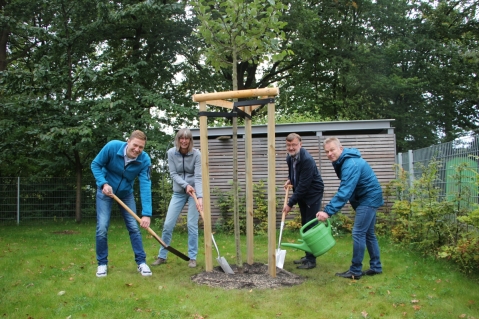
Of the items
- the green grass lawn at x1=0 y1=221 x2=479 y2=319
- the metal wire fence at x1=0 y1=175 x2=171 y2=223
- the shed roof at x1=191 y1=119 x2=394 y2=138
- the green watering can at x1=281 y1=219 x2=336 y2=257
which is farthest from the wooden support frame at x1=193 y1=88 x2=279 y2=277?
the metal wire fence at x1=0 y1=175 x2=171 y2=223

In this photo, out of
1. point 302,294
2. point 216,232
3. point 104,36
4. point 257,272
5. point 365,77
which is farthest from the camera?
point 365,77

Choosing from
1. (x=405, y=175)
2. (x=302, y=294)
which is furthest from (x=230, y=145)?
(x=302, y=294)

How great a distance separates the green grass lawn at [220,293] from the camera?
3920 mm

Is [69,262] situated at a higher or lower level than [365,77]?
lower

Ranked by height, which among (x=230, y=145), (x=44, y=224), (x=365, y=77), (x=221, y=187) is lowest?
(x=44, y=224)

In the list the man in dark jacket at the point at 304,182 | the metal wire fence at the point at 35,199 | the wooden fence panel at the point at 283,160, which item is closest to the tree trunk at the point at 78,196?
the metal wire fence at the point at 35,199

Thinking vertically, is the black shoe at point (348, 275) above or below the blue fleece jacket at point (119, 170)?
below

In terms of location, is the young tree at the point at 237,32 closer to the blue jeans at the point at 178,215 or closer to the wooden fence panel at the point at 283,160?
the blue jeans at the point at 178,215

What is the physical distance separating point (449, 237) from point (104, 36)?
40.9 ft

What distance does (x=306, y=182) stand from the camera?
5.51 m

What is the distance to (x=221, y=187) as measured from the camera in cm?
987

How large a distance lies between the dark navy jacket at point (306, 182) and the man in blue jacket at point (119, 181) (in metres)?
1.88

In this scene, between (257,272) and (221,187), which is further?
(221,187)

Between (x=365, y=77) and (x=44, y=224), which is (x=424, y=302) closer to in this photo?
(x=44, y=224)
